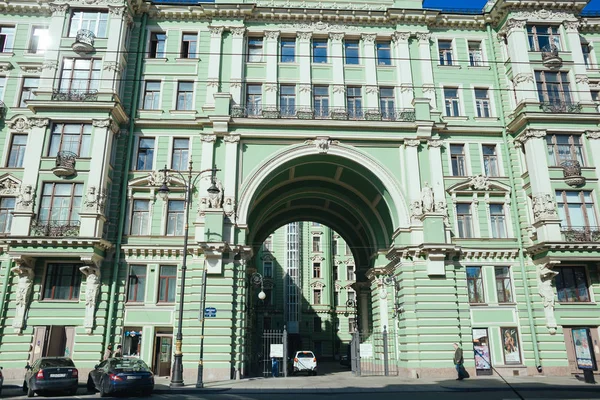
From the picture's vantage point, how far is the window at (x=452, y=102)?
105 feet

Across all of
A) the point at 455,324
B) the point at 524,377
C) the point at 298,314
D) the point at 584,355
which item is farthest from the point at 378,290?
the point at 298,314

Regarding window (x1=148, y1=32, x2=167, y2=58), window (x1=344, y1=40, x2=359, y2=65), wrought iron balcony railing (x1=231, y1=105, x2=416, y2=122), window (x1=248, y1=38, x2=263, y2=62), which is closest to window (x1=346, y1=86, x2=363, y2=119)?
wrought iron balcony railing (x1=231, y1=105, x2=416, y2=122)

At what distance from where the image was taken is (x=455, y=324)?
87.9 feet

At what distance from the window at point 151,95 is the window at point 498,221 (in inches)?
948

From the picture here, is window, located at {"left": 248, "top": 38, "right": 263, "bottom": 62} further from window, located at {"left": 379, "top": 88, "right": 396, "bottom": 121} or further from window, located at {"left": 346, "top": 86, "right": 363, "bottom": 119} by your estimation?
window, located at {"left": 379, "top": 88, "right": 396, "bottom": 121}

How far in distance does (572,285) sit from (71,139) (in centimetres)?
3288

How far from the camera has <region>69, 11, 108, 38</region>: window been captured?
30.0 metres

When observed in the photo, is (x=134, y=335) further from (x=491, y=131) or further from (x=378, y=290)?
(x=491, y=131)

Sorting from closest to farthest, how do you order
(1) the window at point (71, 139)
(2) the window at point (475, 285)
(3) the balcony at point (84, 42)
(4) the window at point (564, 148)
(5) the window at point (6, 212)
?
(5) the window at point (6, 212), (1) the window at point (71, 139), (2) the window at point (475, 285), (3) the balcony at point (84, 42), (4) the window at point (564, 148)

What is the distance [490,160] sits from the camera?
3097 cm

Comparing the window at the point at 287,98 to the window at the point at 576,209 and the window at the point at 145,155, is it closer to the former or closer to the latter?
the window at the point at 145,155

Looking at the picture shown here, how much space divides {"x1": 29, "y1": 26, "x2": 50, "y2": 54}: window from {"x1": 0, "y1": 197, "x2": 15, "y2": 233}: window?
10714mm

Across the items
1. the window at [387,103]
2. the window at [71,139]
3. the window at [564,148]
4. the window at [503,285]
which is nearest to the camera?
the window at [71,139]

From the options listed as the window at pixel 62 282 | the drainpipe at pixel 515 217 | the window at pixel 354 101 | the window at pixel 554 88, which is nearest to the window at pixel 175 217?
the window at pixel 62 282
